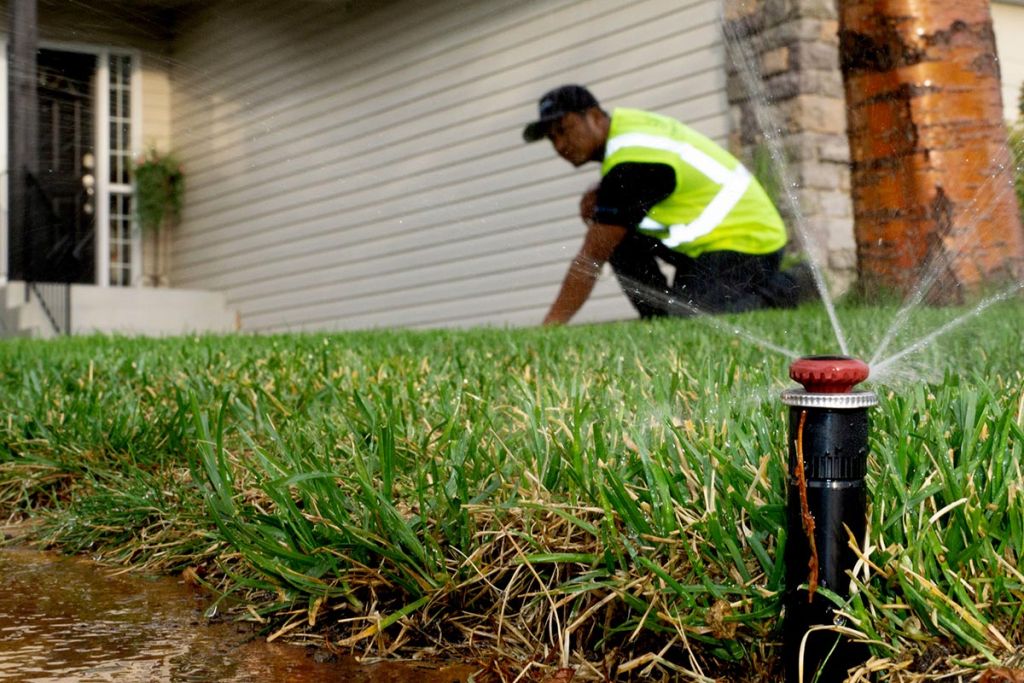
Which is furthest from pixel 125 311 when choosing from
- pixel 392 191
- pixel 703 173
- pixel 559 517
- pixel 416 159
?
pixel 559 517

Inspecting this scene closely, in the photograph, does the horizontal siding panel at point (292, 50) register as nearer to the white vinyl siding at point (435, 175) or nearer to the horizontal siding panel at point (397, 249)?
the white vinyl siding at point (435, 175)

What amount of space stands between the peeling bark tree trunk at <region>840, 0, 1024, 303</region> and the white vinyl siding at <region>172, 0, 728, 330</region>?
1230mm

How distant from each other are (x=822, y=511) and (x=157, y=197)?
11193mm

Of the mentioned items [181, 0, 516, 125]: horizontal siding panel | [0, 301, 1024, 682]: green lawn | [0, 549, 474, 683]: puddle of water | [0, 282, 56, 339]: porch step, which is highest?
[181, 0, 516, 125]: horizontal siding panel

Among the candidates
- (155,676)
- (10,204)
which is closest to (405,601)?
(155,676)

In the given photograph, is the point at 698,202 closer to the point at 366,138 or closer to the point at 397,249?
the point at 366,138

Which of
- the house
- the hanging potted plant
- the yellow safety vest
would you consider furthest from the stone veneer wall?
the hanging potted plant

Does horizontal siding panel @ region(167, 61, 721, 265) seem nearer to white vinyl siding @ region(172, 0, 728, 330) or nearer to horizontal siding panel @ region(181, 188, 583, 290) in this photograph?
white vinyl siding @ region(172, 0, 728, 330)

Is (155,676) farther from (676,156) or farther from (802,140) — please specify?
(802,140)

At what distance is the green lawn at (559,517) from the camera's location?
53.8 inches

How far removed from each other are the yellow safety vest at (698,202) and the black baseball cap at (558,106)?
40 cm

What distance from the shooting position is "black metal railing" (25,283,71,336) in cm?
1081

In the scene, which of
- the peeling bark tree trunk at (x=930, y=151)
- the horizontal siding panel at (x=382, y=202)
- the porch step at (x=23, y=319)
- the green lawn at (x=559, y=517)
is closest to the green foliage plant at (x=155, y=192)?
the horizontal siding panel at (x=382, y=202)

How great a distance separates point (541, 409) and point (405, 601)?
21.4 inches
